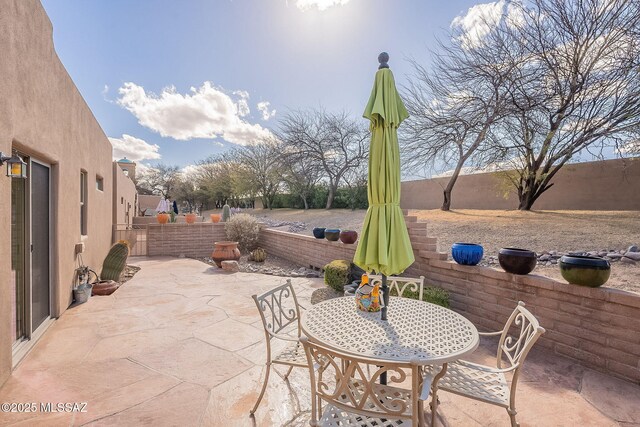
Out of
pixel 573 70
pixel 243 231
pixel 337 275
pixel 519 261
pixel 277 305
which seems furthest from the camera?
pixel 243 231

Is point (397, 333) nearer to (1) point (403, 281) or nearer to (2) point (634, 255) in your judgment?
(1) point (403, 281)

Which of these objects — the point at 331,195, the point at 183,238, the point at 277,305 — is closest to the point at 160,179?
the point at 331,195

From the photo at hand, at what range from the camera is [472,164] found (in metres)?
9.88

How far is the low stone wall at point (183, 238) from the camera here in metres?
8.80

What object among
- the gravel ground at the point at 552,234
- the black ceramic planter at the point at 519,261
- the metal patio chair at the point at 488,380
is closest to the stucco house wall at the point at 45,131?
the metal patio chair at the point at 488,380

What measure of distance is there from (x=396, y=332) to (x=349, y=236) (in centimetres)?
387

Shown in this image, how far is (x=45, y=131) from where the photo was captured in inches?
125

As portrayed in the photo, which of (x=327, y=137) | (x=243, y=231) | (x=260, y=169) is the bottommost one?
(x=243, y=231)

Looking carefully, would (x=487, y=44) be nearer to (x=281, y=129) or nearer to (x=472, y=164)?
(x=472, y=164)

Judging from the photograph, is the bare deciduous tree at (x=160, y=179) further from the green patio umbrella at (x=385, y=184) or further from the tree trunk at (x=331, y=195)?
the green patio umbrella at (x=385, y=184)

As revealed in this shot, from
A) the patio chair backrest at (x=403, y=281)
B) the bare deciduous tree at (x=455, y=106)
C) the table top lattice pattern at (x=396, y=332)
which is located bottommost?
the table top lattice pattern at (x=396, y=332)

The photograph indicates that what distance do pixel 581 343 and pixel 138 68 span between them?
11.1m

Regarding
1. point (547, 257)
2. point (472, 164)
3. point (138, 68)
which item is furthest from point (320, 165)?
point (547, 257)

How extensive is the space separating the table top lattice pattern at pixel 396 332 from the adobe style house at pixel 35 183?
2.52 metres
